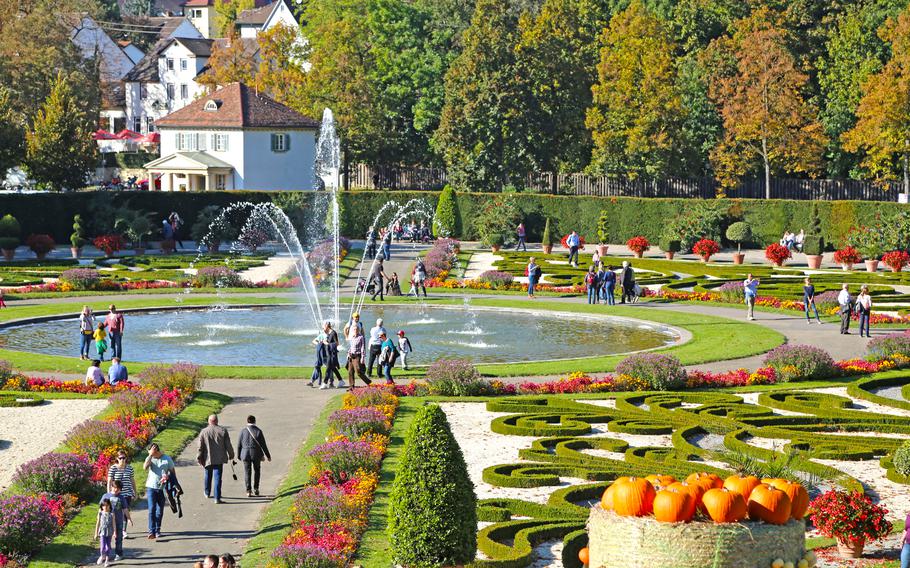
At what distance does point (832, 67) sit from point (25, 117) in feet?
177

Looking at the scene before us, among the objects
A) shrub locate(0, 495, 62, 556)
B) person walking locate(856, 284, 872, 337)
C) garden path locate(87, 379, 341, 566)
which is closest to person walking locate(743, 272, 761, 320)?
person walking locate(856, 284, 872, 337)

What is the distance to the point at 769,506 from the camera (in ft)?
46.6

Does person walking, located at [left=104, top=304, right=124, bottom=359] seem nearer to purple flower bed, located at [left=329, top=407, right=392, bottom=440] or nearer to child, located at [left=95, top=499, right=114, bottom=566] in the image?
purple flower bed, located at [left=329, top=407, right=392, bottom=440]

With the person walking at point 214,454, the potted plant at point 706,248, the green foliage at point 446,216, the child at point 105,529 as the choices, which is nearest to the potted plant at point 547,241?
the potted plant at point 706,248

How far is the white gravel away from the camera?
963 inches

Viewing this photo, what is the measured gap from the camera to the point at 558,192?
296ft

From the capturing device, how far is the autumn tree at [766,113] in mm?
80438

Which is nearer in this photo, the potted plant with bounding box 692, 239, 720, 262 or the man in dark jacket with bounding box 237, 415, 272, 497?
the man in dark jacket with bounding box 237, 415, 272, 497

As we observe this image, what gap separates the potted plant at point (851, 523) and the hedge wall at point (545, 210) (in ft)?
158

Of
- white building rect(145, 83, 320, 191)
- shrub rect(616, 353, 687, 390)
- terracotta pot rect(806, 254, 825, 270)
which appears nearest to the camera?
shrub rect(616, 353, 687, 390)

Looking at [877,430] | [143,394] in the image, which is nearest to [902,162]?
[877,430]

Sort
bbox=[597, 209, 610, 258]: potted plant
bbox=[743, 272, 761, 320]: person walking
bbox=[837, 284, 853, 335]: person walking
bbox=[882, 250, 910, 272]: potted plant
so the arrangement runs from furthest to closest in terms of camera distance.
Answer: bbox=[597, 209, 610, 258]: potted plant → bbox=[882, 250, 910, 272]: potted plant → bbox=[743, 272, 761, 320]: person walking → bbox=[837, 284, 853, 335]: person walking

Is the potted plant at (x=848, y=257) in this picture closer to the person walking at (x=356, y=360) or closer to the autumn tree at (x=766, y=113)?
the autumn tree at (x=766, y=113)

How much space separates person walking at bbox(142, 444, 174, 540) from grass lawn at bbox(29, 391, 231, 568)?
75 cm
